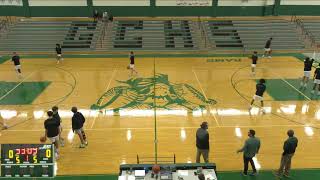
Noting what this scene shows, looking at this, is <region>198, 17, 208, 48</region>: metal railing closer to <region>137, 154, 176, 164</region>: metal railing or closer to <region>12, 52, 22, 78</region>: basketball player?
<region>12, 52, 22, 78</region>: basketball player

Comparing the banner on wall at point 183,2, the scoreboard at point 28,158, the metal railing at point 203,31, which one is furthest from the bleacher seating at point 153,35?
the scoreboard at point 28,158

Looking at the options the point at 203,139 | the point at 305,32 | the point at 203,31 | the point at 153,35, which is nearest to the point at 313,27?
the point at 305,32

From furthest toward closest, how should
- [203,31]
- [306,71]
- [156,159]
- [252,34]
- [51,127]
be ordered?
[203,31] → [252,34] → [306,71] → [156,159] → [51,127]

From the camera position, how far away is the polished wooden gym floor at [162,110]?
12797 millimetres

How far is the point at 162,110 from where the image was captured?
1658cm

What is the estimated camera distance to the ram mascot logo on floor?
1708cm

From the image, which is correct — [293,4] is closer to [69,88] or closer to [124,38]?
[124,38]

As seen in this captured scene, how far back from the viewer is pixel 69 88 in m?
19.6

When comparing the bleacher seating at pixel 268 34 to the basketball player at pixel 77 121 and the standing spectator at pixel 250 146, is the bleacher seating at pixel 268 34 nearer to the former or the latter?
the standing spectator at pixel 250 146

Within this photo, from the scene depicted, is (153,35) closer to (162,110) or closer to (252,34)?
(252,34)

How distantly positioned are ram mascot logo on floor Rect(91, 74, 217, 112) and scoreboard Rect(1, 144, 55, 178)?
813 cm

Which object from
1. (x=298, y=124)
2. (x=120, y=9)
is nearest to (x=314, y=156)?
(x=298, y=124)

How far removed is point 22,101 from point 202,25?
19098 millimetres

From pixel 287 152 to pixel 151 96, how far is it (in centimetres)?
908
